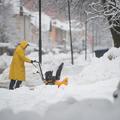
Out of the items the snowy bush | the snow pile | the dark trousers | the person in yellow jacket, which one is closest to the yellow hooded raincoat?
the person in yellow jacket

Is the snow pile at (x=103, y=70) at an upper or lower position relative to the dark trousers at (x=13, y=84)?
upper

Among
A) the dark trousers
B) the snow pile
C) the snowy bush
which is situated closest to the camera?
the snow pile

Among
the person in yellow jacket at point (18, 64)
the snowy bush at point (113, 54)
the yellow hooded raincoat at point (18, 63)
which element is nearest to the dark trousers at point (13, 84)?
the person in yellow jacket at point (18, 64)

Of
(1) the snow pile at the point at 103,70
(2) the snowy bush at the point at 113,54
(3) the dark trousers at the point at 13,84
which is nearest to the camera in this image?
(1) the snow pile at the point at 103,70

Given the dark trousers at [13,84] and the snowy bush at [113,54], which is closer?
the dark trousers at [13,84]

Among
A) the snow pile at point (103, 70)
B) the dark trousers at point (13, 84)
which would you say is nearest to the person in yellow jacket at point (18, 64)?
the dark trousers at point (13, 84)

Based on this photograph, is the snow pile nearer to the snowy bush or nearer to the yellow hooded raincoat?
the snowy bush

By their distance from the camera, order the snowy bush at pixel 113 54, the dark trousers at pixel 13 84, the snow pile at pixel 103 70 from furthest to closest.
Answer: the snowy bush at pixel 113 54 → the dark trousers at pixel 13 84 → the snow pile at pixel 103 70

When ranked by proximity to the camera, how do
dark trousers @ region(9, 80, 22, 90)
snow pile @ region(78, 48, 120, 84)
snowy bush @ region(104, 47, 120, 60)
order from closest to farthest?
snow pile @ region(78, 48, 120, 84) → dark trousers @ region(9, 80, 22, 90) → snowy bush @ region(104, 47, 120, 60)

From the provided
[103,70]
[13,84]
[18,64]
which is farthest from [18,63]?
[103,70]

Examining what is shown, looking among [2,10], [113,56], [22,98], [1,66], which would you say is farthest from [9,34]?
[22,98]

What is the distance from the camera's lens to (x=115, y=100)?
600 cm

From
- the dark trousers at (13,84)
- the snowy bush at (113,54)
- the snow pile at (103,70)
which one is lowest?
the dark trousers at (13,84)

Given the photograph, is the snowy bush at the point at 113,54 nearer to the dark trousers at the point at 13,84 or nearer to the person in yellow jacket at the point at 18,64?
the person in yellow jacket at the point at 18,64
